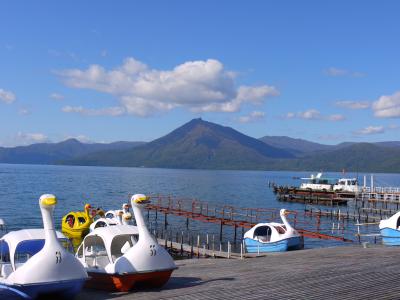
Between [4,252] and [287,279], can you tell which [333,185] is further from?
[4,252]

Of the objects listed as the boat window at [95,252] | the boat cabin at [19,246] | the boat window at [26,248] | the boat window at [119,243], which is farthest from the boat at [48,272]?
the boat window at [95,252]

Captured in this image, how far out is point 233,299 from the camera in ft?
45.5

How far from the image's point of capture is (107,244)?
668 inches

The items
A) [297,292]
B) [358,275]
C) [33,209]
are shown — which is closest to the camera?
[297,292]

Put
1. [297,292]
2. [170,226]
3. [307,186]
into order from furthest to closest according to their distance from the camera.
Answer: [307,186] < [170,226] < [297,292]

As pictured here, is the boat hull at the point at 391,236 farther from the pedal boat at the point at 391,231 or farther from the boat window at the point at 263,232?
the boat window at the point at 263,232

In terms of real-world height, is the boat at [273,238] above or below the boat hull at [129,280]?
below

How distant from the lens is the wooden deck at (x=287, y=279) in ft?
48.0

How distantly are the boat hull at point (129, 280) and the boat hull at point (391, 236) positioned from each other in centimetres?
2127

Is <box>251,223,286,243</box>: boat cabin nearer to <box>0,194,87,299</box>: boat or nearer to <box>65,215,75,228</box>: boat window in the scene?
<box>65,215,75,228</box>: boat window

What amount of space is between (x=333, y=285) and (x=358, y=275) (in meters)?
2.18

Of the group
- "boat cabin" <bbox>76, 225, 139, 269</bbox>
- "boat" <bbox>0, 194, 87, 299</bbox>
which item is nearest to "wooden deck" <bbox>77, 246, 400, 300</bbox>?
"boat" <bbox>0, 194, 87, 299</bbox>

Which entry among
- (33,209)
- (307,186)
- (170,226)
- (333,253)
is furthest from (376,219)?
(33,209)

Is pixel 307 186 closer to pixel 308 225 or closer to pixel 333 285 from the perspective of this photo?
pixel 308 225
